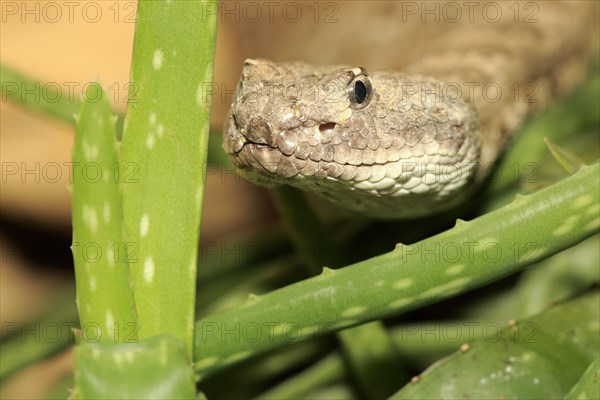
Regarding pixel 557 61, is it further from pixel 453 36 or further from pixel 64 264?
pixel 64 264

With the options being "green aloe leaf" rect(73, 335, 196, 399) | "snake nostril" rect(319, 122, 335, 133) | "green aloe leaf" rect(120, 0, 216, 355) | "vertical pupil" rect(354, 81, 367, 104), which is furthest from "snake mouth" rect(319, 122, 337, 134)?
"green aloe leaf" rect(73, 335, 196, 399)

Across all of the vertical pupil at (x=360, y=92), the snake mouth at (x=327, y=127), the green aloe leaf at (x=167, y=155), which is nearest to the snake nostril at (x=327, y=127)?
the snake mouth at (x=327, y=127)

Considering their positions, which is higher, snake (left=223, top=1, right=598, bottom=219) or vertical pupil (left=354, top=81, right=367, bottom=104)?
vertical pupil (left=354, top=81, right=367, bottom=104)

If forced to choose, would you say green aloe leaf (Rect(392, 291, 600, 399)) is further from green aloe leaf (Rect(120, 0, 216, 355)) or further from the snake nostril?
the snake nostril

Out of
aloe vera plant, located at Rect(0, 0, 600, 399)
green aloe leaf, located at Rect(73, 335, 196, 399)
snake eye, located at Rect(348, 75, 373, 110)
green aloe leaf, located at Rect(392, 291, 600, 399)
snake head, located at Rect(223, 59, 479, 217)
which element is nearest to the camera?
green aloe leaf, located at Rect(73, 335, 196, 399)

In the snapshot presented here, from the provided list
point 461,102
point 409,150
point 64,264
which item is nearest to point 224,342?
point 409,150

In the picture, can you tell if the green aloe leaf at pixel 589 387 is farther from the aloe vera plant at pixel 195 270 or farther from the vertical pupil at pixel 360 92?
the vertical pupil at pixel 360 92

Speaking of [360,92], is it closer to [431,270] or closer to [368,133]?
[368,133]
